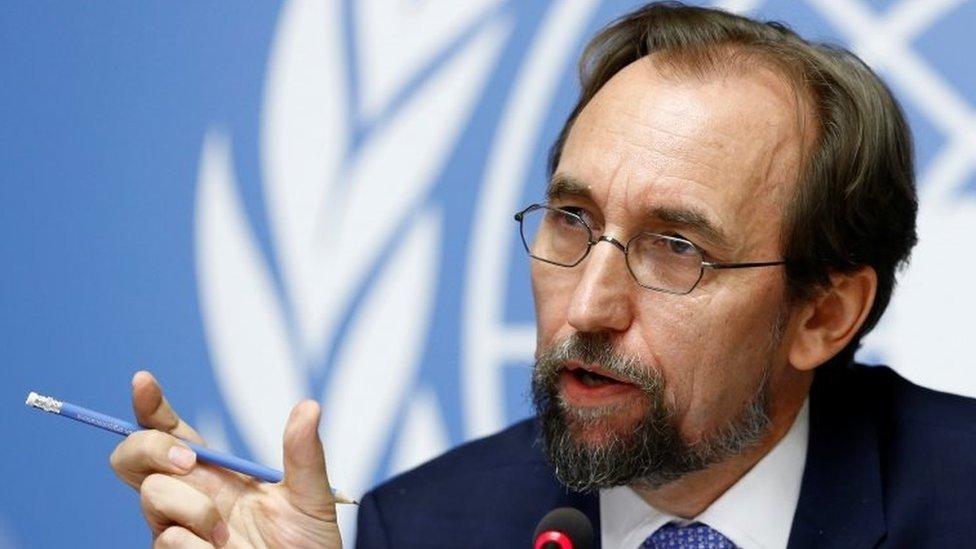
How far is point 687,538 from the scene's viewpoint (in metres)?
2.33

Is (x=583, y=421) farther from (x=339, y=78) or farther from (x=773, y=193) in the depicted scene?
(x=339, y=78)

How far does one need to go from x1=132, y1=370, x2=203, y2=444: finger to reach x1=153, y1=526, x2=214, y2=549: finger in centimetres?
18

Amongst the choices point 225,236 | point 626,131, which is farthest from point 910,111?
point 225,236

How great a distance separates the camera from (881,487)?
2348 millimetres

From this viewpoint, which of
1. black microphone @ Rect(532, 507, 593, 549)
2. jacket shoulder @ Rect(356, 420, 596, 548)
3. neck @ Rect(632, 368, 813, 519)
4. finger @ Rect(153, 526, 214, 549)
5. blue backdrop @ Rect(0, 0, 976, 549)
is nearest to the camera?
black microphone @ Rect(532, 507, 593, 549)

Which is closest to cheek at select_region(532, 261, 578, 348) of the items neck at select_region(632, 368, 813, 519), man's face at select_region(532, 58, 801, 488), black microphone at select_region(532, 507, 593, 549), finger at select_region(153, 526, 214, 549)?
man's face at select_region(532, 58, 801, 488)

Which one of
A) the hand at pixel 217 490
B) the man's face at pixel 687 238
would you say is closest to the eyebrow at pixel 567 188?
the man's face at pixel 687 238

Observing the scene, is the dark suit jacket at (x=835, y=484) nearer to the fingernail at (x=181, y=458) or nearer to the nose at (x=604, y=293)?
the nose at (x=604, y=293)

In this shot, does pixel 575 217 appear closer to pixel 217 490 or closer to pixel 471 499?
pixel 471 499

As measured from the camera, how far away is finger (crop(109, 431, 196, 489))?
6.76 ft

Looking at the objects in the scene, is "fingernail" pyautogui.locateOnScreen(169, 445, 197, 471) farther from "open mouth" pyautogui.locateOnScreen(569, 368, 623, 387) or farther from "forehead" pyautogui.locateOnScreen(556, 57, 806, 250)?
"forehead" pyautogui.locateOnScreen(556, 57, 806, 250)

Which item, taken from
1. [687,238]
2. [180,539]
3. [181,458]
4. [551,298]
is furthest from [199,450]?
[687,238]

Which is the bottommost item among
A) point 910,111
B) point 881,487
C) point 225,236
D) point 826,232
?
point 881,487

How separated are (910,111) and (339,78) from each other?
3.99ft
